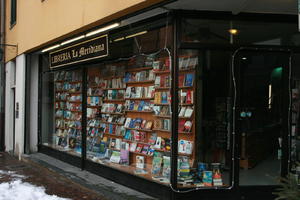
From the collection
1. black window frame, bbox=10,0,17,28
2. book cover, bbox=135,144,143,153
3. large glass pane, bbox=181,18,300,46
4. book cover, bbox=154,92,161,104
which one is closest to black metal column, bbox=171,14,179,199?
large glass pane, bbox=181,18,300,46

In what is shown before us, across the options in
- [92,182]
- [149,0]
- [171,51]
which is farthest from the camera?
[92,182]

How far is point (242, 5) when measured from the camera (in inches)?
229

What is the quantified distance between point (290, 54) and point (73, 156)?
6.15m

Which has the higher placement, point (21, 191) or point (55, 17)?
point (55, 17)

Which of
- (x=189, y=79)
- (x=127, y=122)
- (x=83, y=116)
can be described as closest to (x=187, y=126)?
(x=189, y=79)

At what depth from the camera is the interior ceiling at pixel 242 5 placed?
5.64 m

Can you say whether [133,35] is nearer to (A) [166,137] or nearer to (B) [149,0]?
(B) [149,0]

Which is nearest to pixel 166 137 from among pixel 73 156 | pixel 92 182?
pixel 92 182

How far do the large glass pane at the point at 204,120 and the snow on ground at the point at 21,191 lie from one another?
2.58 metres

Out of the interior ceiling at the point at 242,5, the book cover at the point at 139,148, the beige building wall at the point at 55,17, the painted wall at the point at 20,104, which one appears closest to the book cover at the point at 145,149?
the book cover at the point at 139,148

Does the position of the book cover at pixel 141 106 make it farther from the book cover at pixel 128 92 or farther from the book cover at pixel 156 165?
the book cover at pixel 156 165

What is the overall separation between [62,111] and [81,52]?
119 inches

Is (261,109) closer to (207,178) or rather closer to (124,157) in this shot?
→ (207,178)

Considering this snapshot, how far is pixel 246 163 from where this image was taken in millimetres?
6605
